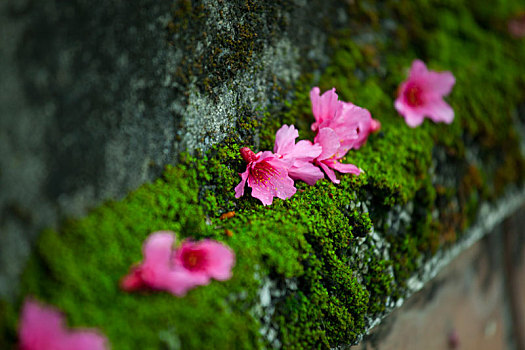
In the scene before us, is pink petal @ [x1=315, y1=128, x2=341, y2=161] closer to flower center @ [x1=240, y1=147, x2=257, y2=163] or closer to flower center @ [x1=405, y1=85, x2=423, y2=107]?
flower center @ [x1=240, y1=147, x2=257, y2=163]

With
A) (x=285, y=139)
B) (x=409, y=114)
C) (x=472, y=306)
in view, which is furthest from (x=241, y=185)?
(x=472, y=306)

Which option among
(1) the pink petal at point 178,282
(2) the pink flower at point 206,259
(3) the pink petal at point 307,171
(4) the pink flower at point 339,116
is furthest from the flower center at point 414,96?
(1) the pink petal at point 178,282

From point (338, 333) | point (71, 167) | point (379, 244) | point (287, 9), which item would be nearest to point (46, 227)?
point (71, 167)

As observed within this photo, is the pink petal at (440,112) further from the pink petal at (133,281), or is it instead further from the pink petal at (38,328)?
the pink petal at (38,328)

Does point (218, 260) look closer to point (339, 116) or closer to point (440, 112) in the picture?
point (339, 116)

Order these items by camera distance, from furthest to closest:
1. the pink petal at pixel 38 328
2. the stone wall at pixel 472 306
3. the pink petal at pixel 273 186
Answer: the stone wall at pixel 472 306, the pink petal at pixel 273 186, the pink petal at pixel 38 328
